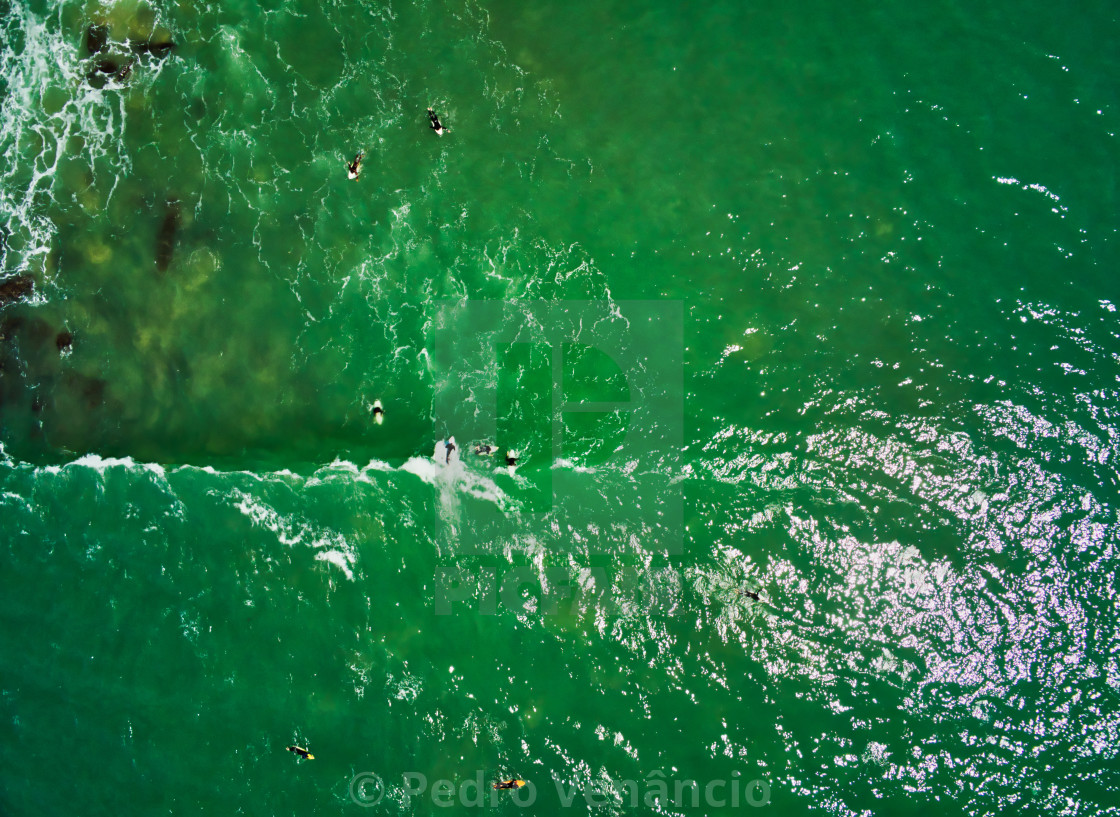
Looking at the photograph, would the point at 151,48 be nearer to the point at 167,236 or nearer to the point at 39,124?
the point at 39,124

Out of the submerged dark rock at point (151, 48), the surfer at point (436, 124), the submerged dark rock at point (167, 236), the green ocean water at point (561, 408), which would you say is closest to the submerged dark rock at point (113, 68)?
the green ocean water at point (561, 408)

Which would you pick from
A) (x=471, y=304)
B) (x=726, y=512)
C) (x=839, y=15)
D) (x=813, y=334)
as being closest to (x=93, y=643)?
(x=471, y=304)

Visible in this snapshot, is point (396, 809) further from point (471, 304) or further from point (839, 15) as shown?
point (839, 15)

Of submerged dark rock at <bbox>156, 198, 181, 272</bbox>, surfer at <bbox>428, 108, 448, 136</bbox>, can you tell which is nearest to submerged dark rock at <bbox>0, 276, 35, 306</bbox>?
submerged dark rock at <bbox>156, 198, 181, 272</bbox>

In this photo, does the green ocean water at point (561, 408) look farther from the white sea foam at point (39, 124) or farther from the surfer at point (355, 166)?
the surfer at point (355, 166)

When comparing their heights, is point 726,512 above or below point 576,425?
below

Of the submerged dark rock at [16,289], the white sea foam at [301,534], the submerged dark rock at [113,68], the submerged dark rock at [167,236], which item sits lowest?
the white sea foam at [301,534]

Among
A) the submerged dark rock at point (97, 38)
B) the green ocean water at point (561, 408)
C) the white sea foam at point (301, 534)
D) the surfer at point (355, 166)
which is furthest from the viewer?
the submerged dark rock at point (97, 38)
